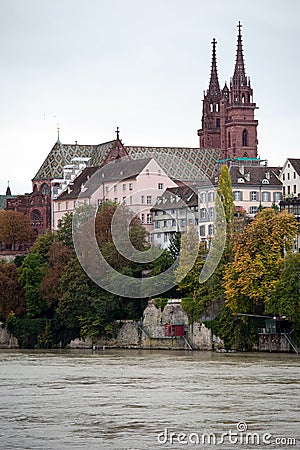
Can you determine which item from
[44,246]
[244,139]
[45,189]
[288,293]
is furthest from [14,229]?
[288,293]

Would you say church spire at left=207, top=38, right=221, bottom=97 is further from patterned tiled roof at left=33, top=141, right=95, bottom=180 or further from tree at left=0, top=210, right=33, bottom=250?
tree at left=0, top=210, right=33, bottom=250

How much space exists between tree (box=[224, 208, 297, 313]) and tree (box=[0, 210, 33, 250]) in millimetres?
52750

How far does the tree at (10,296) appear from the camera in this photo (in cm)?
10288

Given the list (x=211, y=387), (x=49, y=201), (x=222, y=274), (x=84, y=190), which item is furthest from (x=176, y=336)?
(x=49, y=201)

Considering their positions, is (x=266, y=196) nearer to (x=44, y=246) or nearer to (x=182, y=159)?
(x=44, y=246)

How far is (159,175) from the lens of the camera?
12612 cm

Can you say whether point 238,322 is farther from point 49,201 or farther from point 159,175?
point 49,201

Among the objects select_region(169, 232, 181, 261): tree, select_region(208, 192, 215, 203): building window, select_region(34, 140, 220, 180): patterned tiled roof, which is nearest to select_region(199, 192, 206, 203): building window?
select_region(208, 192, 215, 203): building window

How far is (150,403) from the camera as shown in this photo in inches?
1970

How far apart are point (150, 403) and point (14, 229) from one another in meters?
85.7

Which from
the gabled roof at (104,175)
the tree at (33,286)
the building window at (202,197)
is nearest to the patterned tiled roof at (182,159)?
the gabled roof at (104,175)

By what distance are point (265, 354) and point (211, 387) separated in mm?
24013

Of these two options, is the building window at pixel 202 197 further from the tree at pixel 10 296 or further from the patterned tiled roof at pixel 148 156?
the patterned tiled roof at pixel 148 156

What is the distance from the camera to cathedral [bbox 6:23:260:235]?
143 metres
